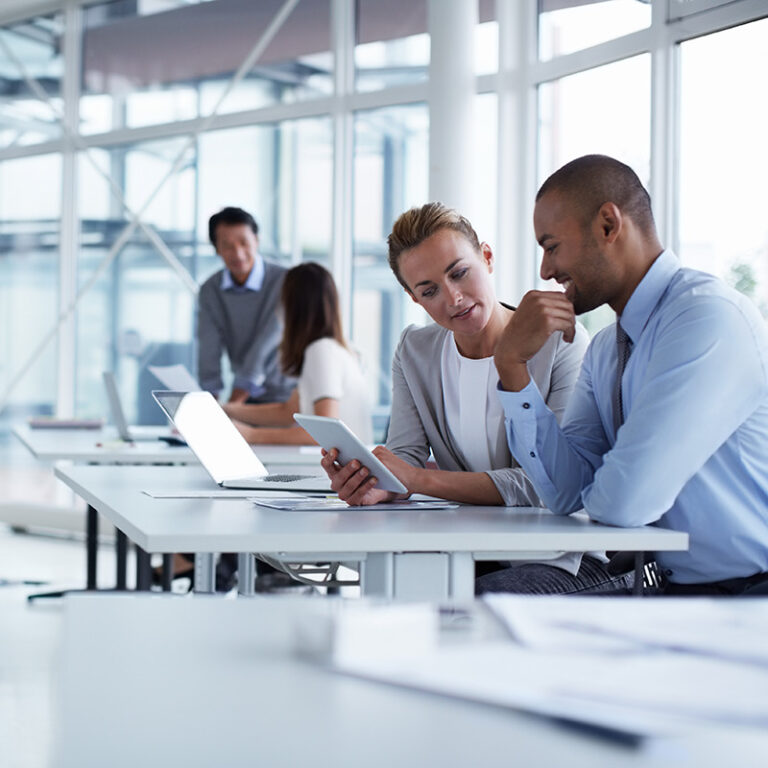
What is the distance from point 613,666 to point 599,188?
145cm

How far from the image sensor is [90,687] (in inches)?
27.3

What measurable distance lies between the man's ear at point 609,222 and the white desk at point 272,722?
4.48ft

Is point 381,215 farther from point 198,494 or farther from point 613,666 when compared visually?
point 613,666

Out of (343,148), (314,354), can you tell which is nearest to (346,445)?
(314,354)

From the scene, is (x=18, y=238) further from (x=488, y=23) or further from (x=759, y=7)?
(x=759, y=7)

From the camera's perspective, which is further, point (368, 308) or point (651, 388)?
point (368, 308)

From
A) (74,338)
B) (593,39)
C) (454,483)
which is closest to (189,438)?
(454,483)

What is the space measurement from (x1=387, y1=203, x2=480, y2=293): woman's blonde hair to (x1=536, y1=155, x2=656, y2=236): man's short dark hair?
1.40ft

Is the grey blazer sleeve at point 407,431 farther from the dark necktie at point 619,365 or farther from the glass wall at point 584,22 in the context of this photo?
the glass wall at point 584,22

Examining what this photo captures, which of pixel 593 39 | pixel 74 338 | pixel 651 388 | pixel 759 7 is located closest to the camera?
pixel 651 388

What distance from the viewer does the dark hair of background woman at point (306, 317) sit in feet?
13.6

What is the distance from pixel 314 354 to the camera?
407 centimetres

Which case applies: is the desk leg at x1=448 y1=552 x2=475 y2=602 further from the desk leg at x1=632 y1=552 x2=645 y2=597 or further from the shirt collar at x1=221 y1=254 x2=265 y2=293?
the shirt collar at x1=221 y1=254 x2=265 y2=293

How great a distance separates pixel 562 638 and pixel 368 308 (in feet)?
19.0
